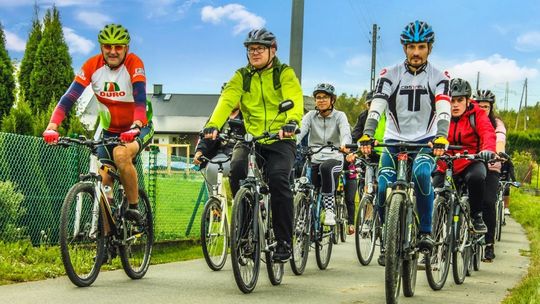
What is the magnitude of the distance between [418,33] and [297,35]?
6.32 metres

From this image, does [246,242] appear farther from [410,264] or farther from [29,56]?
[29,56]

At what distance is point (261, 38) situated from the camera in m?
7.77

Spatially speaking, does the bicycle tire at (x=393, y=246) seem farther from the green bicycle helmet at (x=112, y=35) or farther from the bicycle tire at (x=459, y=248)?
the green bicycle helmet at (x=112, y=35)

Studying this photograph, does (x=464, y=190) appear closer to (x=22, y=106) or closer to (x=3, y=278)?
(x=3, y=278)

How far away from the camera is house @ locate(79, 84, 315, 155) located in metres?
73.6

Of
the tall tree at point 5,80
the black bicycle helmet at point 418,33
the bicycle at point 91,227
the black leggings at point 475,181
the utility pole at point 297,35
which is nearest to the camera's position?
the bicycle at point 91,227

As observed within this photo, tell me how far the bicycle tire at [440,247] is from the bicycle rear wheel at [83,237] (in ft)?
9.19

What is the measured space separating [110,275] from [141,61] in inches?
78.4

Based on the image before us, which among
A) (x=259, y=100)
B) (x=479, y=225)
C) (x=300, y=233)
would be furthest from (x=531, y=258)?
(x=259, y=100)

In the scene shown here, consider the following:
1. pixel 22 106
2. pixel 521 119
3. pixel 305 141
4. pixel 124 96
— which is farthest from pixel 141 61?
pixel 521 119

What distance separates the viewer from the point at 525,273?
9.95m

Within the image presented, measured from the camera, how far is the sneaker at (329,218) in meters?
10.1

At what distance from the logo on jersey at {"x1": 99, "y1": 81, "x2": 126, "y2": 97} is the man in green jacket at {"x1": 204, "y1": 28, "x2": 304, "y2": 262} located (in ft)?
2.78

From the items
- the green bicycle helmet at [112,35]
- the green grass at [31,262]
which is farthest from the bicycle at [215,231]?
the green bicycle helmet at [112,35]
